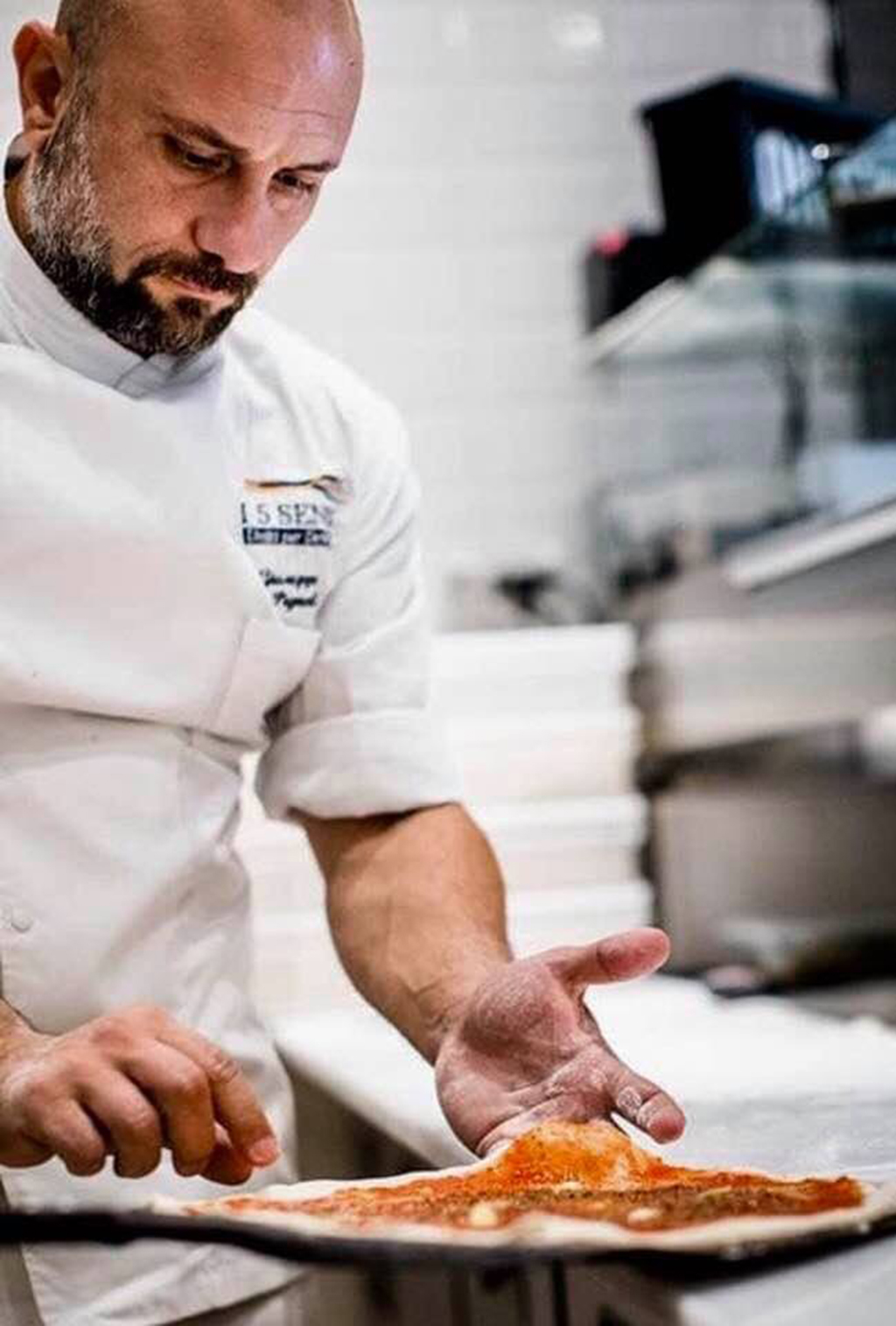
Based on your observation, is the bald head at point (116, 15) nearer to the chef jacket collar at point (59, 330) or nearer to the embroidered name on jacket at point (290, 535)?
the chef jacket collar at point (59, 330)

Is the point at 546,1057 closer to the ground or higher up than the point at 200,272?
closer to the ground

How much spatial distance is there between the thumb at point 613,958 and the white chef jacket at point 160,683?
40 centimetres

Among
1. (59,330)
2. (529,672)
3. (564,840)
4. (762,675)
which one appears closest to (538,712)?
(529,672)

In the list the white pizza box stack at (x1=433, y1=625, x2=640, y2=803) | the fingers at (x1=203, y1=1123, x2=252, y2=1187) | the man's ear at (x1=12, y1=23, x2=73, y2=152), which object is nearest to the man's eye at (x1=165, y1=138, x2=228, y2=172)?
the man's ear at (x1=12, y1=23, x2=73, y2=152)

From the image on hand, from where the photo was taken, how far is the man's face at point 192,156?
1227 millimetres

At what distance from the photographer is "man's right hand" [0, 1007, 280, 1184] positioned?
966 mm

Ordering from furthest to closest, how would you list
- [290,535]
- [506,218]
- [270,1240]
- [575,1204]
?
[506,218]
[290,535]
[575,1204]
[270,1240]

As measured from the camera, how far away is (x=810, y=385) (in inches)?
115

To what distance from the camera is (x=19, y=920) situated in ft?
4.39

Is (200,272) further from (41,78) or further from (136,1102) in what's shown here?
(136,1102)

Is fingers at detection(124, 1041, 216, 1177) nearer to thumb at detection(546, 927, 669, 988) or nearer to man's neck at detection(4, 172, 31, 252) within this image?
thumb at detection(546, 927, 669, 988)

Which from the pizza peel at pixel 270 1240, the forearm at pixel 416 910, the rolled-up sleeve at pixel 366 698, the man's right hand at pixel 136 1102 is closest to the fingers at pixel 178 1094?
the man's right hand at pixel 136 1102

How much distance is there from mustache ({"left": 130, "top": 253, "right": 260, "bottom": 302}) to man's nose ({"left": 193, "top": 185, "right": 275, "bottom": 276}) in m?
0.01

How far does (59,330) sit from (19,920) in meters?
0.48
